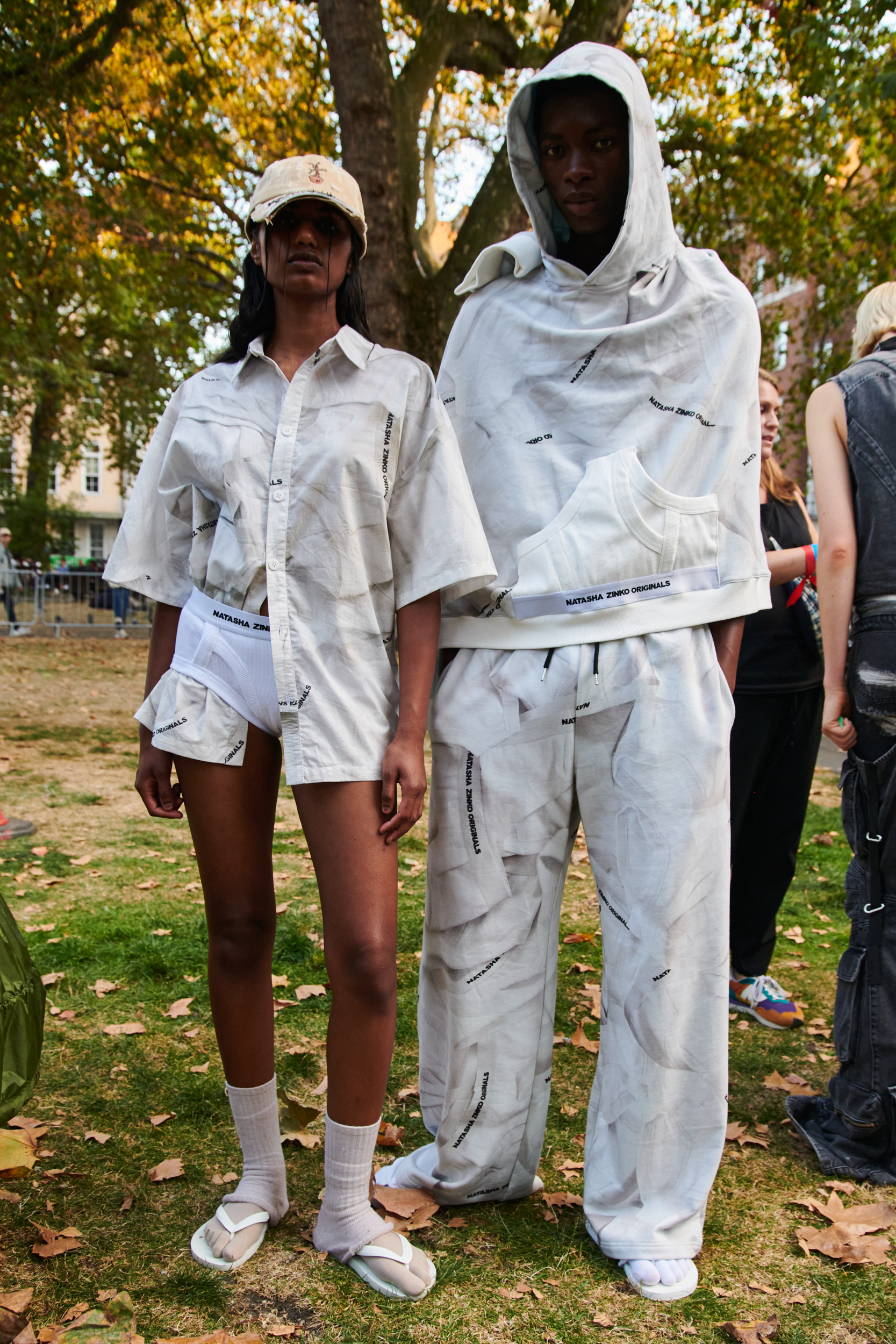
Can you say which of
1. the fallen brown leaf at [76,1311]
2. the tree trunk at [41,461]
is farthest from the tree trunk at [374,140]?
the tree trunk at [41,461]

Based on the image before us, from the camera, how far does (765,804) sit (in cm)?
404

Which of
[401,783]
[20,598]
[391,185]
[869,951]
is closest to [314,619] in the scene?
[401,783]

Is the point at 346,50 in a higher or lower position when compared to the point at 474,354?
higher

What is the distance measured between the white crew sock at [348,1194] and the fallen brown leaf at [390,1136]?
0.61m

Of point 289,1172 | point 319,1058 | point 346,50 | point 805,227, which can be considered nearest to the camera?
point 289,1172

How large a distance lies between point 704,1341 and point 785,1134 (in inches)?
42.0

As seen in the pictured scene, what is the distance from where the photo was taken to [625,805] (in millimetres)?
2377

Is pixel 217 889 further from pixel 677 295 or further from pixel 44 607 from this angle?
pixel 44 607

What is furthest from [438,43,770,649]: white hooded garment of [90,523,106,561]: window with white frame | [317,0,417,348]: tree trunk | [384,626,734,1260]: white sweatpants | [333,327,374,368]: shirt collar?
[90,523,106,561]: window with white frame

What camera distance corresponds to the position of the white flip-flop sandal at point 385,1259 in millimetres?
2285

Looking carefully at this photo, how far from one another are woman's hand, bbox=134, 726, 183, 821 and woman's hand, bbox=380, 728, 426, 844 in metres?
0.52

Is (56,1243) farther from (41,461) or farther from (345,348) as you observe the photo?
(41,461)

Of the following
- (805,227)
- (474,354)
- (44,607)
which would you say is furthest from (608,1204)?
(44,607)

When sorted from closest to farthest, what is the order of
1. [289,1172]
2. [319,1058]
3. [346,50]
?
1. [289,1172]
2. [319,1058]
3. [346,50]
